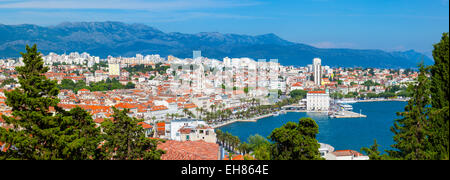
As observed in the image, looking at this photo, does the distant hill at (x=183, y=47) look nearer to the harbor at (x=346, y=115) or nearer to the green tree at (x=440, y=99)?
the harbor at (x=346, y=115)

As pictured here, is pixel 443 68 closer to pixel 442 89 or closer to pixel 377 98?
pixel 442 89

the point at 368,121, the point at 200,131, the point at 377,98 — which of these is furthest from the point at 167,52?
the point at 200,131

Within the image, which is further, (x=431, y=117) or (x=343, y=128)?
(x=343, y=128)

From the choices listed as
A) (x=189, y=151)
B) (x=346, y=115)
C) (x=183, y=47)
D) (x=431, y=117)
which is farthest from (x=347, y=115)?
(x=183, y=47)

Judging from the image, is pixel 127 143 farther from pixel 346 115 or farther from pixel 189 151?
pixel 346 115

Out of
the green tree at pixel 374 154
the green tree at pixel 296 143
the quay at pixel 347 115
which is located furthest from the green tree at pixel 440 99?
the quay at pixel 347 115

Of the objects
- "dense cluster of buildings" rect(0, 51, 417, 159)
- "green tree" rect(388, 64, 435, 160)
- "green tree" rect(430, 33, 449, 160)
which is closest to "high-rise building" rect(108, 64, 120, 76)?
"dense cluster of buildings" rect(0, 51, 417, 159)
